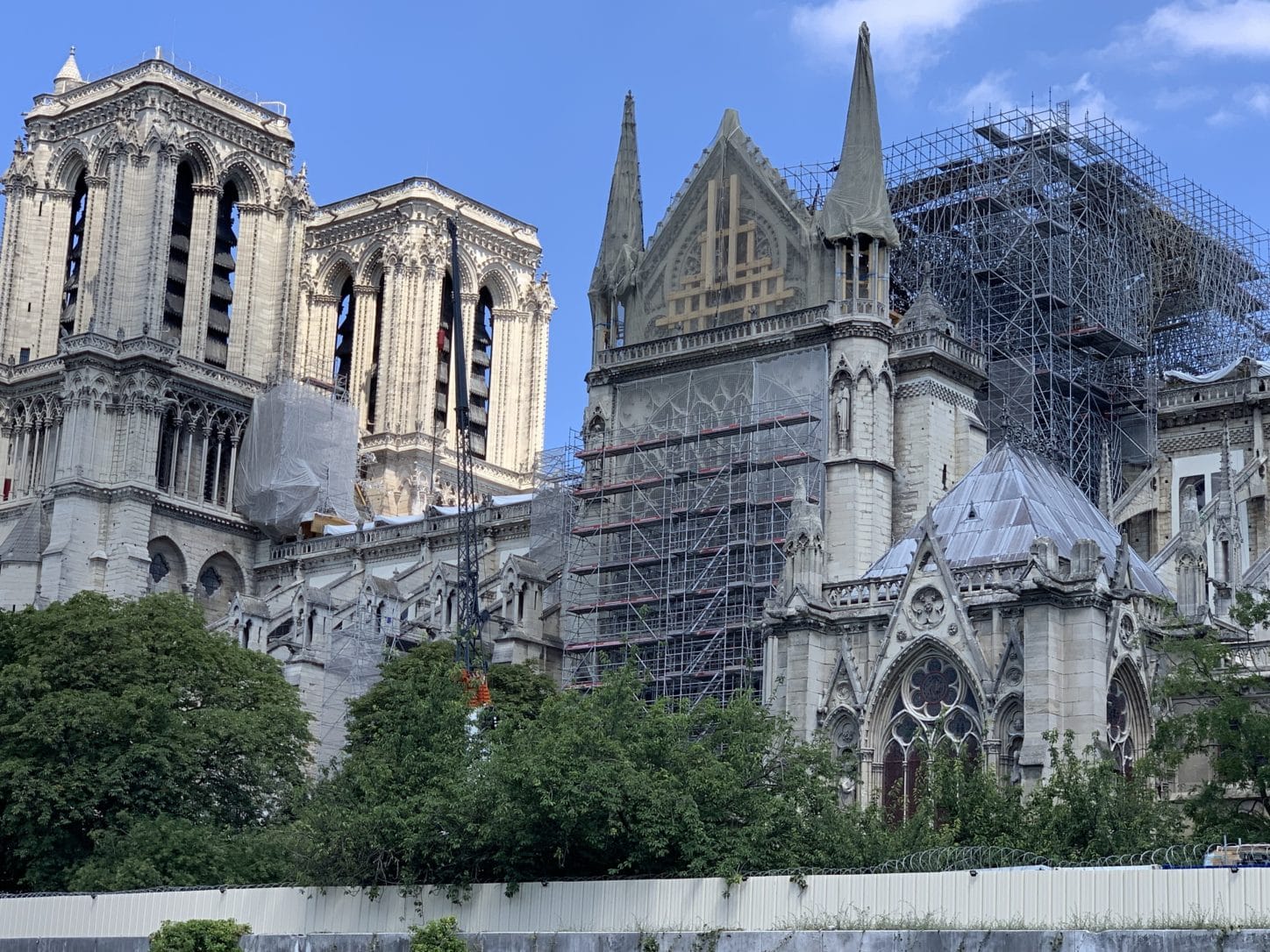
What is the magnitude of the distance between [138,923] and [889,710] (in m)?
15.5

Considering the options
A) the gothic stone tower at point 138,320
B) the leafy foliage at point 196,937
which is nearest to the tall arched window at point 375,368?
the gothic stone tower at point 138,320

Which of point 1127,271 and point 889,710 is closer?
point 889,710

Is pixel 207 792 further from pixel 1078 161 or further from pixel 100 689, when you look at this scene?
pixel 1078 161

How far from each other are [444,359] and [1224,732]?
2990 inches

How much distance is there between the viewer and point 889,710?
47.2 metres

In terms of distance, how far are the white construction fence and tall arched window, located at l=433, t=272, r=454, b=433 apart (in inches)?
2626

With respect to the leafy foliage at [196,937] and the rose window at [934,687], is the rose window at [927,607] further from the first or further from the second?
the leafy foliage at [196,937]

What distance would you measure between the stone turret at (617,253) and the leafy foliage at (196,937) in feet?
118

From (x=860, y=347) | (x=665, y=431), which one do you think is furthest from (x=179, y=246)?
(x=860, y=347)

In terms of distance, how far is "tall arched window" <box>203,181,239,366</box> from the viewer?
10494cm

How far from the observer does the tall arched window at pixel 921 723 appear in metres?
45.8

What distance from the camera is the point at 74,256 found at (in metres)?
105

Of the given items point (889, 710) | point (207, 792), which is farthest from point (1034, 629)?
point (207, 792)

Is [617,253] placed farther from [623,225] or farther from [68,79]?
[68,79]
